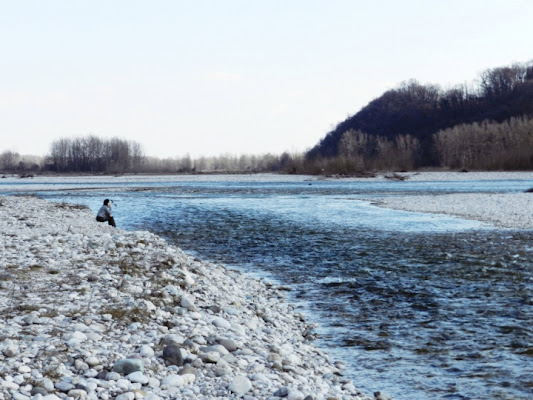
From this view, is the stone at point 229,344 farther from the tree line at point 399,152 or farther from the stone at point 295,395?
the tree line at point 399,152

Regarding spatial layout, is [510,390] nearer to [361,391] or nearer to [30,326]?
[361,391]

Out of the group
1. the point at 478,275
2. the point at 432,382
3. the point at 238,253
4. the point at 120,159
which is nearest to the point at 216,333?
the point at 432,382

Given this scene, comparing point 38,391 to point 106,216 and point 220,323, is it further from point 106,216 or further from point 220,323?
point 106,216

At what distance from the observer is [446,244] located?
21.4m

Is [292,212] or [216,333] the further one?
[292,212]

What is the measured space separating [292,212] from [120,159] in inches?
6499

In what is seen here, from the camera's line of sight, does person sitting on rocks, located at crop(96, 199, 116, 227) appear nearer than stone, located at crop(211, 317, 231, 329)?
No

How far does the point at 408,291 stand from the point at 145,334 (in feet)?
23.5

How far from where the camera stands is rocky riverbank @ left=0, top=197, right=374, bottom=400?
6.75 m

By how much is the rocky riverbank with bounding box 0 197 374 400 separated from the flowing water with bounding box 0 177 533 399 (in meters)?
0.82

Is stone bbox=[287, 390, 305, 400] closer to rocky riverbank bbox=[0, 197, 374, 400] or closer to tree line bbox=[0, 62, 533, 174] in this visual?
rocky riverbank bbox=[0, 197, 374, 400]

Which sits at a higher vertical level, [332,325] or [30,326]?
[30,326]

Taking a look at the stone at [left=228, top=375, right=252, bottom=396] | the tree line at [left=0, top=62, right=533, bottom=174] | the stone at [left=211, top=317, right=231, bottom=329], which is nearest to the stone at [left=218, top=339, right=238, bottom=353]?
the stone at [left=211, top=317, right=231, bottom=329]

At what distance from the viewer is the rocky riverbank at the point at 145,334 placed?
6750 millimetres
